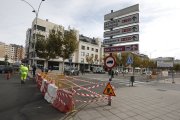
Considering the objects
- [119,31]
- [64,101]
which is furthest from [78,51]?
[64,101]

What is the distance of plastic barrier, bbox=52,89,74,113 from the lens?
699 centimetres

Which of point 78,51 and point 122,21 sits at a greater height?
point 78,51

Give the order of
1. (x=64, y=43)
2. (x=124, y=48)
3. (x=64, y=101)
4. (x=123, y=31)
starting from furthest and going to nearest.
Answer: (x=64, y=43) < (x=123, y=31) < (x=124, y=48) < (x=64, y=101)

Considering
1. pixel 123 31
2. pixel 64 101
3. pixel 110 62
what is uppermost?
pixel 123 31

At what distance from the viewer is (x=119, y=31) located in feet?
29.4

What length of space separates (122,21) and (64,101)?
4634mm

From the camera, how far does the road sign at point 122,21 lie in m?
8.43

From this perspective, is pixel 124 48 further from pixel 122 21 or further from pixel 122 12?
pixel 122 12

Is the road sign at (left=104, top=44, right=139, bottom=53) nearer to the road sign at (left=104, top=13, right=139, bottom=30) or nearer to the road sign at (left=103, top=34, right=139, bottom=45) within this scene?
the road sign at (left=103, top=34, right=139, bottom=45)

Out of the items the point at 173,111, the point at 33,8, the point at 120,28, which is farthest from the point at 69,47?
the point at 173,111

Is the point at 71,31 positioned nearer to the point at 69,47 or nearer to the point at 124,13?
the point at 69,47

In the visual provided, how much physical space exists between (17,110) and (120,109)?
402cm

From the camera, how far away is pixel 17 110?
6898 mm

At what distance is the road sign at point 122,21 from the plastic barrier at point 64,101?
13.5ft
